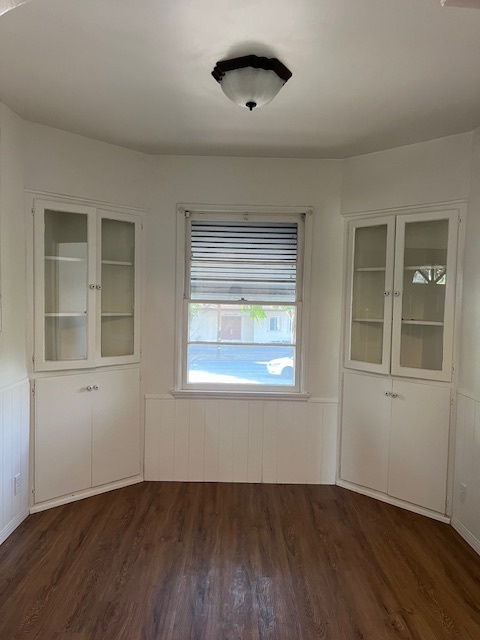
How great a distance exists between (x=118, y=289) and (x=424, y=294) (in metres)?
2.29

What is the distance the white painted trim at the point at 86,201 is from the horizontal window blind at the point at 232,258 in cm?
49

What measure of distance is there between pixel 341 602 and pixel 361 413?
1.37 meters

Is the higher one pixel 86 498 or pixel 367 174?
pixel 367 174

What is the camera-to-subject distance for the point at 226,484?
3.19 metres

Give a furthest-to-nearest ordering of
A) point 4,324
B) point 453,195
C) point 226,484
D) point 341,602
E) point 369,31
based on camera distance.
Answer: point 226,484 → point 453,195 → point 4,324 → point 341,602 → point 369,31

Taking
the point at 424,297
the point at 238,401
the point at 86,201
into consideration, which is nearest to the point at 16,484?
the point at 238,401

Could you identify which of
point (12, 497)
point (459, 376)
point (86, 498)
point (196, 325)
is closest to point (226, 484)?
point (86, 498)

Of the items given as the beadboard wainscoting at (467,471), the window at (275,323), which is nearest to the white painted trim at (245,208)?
the window at (275,323)

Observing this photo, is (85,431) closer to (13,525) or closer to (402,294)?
(13,525)

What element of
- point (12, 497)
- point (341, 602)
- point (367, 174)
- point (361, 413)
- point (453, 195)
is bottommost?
point (341, 602)

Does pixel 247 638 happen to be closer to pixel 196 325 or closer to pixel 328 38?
pixel 196 325

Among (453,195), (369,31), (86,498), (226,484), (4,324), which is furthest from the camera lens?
(226,484)

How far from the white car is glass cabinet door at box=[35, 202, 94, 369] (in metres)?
1.41

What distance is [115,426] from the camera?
307 centimetres
